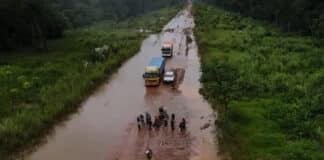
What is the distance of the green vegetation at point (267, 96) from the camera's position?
2050 cm

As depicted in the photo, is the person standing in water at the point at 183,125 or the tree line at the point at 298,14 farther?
the tree line at the point at 298,14

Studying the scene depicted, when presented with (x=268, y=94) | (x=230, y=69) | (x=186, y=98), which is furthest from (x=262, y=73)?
(x=186, y=98)

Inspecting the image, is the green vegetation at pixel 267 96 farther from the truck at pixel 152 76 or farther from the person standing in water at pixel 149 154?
the person standing in water at pixel 149 154

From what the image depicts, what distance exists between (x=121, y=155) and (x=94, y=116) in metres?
7.05

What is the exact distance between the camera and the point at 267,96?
2798cm

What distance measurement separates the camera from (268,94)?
28.2m

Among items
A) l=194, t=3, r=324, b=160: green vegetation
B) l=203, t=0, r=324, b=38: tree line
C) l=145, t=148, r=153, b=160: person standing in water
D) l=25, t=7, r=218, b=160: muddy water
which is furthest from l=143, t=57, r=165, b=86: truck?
l=203, t=0, r=324, b=38: tree line

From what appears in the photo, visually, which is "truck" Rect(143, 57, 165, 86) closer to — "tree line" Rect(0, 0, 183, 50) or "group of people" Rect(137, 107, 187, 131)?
"group of people" Rect(137, 107, 187, 131)

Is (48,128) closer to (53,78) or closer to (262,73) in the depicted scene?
(53,78)

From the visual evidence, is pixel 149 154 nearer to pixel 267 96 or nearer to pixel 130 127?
pixel 130 127

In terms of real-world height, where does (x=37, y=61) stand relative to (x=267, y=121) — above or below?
above

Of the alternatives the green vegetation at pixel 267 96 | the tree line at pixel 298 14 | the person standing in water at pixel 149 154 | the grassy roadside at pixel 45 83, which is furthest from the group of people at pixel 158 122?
the tree line at pixel 298 14

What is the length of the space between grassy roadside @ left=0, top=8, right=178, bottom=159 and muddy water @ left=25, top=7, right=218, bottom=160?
1.11 meters

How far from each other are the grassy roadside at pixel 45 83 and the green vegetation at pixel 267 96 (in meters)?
10.5
